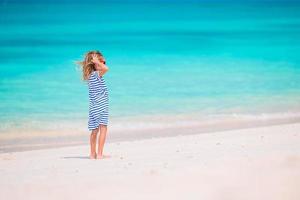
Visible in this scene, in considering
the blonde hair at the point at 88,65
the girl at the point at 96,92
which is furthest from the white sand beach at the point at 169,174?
the blonde hair at the point at 88,65

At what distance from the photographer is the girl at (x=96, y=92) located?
737cm

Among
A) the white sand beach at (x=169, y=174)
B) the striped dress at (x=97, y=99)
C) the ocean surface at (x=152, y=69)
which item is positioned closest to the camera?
the white sand beach at (x=169, y=174)

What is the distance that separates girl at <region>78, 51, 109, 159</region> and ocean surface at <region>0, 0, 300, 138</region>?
11.0 ft

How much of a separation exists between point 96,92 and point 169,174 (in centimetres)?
161

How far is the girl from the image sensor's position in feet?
24.2

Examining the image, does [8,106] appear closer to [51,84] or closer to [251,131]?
[51,84]

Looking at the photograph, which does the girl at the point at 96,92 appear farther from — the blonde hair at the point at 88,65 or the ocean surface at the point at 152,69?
the ocean surface at the point at 152,69

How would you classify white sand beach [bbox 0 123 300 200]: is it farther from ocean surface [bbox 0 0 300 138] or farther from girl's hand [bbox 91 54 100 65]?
ocean surface [bbox 0 0 300 138]

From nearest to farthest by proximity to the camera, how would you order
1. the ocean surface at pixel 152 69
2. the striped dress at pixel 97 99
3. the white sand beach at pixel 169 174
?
the white sand beach at pixel 169 174
the striped dress at pixel 97 99
the ocean surface at pixel 152 69

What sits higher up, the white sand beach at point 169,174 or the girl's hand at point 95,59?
the girl's hand at point 95,59

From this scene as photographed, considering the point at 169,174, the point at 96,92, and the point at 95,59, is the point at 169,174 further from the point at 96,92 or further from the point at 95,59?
the point at 95,59

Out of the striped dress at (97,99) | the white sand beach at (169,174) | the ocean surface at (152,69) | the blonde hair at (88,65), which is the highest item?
the ocean surface at (152,69)

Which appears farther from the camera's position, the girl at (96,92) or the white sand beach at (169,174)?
the girl at (96,92)

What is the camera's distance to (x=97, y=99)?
7.36 meters
